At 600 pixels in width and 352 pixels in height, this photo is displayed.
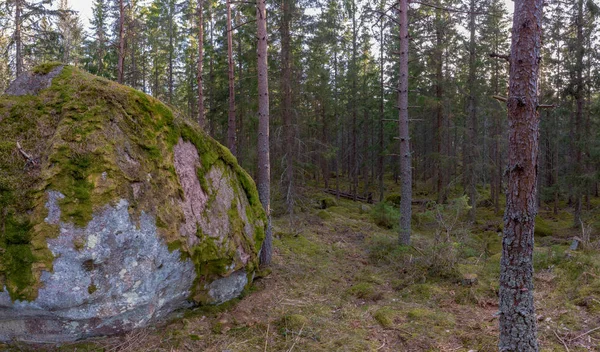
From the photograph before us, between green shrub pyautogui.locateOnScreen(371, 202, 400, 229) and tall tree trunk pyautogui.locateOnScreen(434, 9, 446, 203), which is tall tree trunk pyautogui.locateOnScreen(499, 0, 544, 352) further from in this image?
tall tree trunk pyautogui.locateOnScreen(434, 9, 446, 203)

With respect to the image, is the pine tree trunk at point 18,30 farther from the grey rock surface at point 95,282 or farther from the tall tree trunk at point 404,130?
the tall tree trunk at point 404,130

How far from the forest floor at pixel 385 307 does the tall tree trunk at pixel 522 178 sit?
2.79 ft

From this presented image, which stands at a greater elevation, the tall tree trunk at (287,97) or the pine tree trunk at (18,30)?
the pine tree trunk at (18,30)

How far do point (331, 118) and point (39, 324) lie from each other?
76.1ft

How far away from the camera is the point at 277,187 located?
12.9 meters

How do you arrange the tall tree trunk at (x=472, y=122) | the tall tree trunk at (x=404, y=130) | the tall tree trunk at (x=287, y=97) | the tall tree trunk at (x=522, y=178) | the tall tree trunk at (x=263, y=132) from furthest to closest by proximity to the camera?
the tall tree trunk at (x=472, y=122) → the tall tree trunk at (x=287, y=97) → the tall tree trunk at (x=404, y=130) → the tall tree trunk at (x=263, y=132) → the tall tree trunk at (x=522, y=178)

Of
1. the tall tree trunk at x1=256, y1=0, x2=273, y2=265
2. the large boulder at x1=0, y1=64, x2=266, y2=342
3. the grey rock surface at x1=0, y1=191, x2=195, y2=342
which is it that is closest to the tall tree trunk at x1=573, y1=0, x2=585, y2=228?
the tall tree trunk at x1=256, y1=0, x2=273, y2=265

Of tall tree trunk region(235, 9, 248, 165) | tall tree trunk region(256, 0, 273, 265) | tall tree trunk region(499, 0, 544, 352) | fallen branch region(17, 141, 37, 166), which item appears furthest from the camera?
tall tree trunk region(235, 9, 248, 165)

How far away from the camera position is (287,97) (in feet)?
42.2

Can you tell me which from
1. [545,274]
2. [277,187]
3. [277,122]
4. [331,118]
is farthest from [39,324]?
[331,118]

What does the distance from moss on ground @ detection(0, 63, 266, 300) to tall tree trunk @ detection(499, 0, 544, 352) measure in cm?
382

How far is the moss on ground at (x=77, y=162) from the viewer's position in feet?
12.4

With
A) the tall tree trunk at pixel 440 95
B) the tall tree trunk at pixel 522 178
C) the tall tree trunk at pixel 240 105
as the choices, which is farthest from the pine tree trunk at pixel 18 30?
the tall tree trunk at pixel 522 178

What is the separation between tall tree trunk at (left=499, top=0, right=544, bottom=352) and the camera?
3326mm
